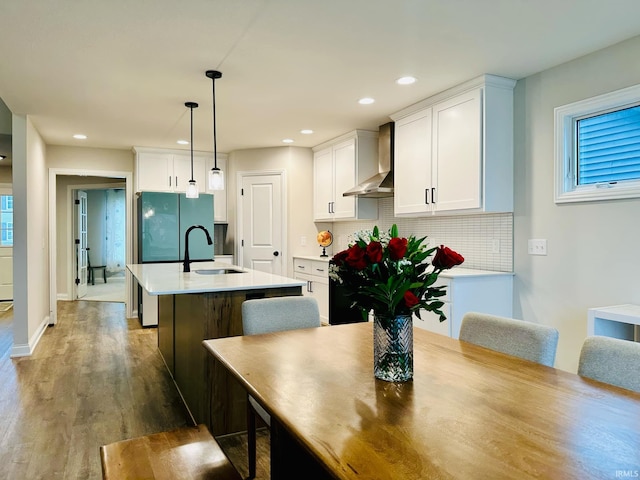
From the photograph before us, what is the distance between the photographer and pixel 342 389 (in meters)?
1.21

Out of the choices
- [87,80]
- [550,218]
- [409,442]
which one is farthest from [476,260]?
[87,80]

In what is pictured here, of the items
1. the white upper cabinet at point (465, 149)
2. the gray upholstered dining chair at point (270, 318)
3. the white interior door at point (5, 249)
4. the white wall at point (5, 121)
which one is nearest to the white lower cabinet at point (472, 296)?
the white upper cabinet at point (465, 149)

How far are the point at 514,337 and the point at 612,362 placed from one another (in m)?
0.37

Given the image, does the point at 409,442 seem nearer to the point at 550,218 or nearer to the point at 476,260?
the point at 550,218

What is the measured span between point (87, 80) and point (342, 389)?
3.18 meters

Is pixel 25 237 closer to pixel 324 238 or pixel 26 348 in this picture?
pixel 26 348

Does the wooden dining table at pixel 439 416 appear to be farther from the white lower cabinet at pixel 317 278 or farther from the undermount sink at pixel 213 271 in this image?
the white lower cabinet at pixel 317 278

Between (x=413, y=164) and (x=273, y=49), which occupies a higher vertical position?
(x=273, y=49)

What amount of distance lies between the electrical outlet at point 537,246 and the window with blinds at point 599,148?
33cm

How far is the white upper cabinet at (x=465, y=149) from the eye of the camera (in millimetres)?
3244

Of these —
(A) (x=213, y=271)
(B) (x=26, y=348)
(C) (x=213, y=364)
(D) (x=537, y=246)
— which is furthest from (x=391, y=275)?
(B) (x=26, y=348)

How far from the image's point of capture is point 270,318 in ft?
6.66

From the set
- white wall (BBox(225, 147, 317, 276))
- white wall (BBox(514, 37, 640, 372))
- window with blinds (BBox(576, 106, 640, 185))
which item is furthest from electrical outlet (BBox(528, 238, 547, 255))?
white wall (BBox(225, 147, 317, 276))

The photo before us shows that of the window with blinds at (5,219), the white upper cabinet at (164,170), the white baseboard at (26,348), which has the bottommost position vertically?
the white baseboard at (26,348)
